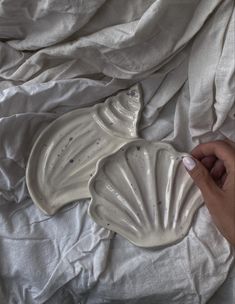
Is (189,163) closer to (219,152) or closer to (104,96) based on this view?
(219,152)

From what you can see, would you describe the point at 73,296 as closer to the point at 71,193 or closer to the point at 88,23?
the point at 71,193

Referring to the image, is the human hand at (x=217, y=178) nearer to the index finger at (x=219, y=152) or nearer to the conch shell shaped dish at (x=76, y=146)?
the index finger at (x=219, y=152)

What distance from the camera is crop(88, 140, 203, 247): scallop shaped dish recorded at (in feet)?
2.18

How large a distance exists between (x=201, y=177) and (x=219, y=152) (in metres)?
0.05

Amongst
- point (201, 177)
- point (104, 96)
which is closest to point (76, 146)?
point (104, 96)

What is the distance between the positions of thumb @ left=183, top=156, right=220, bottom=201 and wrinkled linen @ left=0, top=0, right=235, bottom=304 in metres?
0.04

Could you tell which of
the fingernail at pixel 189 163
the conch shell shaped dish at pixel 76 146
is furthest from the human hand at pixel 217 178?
the conch shell shaped dish at pixel 76 146

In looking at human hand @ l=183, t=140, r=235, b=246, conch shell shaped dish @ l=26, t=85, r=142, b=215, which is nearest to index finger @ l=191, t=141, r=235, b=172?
human hand @ l=183, t=140, r=235, b=246

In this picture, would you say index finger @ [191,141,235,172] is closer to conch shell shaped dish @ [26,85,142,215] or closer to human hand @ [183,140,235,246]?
human hand @ [183,140,235,246]

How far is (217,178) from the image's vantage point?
2.22 ft

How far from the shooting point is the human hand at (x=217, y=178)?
62 cm

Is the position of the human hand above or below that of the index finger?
below

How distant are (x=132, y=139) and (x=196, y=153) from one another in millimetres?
107

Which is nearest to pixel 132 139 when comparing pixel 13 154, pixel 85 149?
pixel 85 149
